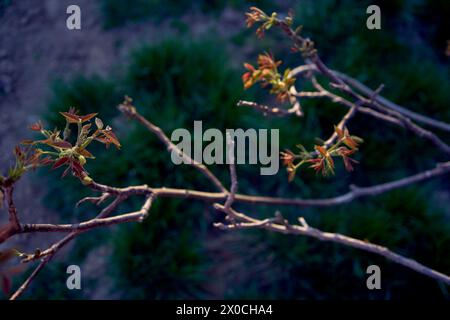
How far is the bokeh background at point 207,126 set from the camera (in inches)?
85.4

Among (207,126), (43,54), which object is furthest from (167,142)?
(43,54)

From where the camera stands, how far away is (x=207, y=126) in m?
2.48

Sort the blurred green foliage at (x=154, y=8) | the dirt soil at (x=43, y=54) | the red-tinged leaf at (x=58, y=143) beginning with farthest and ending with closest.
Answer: the blurred green foliage at (x=154, y=8) → the dirt soil at (x=43, y=54) → the red-tinged leaf at (x=58, y=143)

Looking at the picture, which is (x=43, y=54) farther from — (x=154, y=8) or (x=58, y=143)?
(x=58, y=143)

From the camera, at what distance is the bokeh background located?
2170 mm

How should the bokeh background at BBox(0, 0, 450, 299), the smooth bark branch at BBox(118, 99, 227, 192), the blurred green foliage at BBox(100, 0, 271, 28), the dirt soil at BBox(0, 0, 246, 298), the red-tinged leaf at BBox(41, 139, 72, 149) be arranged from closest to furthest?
the red-tinged leaf at BBox(41, 139, 72, 149) < the smooth bark branch at BBox(118, 99, 227, 192) < the bokeh background at BBox(0, 0, 450, 299) < the dirt soil at BBox(0, 0, 246, 298) < the blurred green foliage at BBox(100, 0, 271, 28)

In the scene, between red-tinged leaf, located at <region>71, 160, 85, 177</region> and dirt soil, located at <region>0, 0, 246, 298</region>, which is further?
dirt soil, located at <region>0, 0, 246, 298</region>

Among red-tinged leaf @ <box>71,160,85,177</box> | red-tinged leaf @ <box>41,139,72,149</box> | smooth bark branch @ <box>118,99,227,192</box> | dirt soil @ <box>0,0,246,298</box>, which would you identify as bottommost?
red-tinged leaf @ <box>71,160,85,177</box>

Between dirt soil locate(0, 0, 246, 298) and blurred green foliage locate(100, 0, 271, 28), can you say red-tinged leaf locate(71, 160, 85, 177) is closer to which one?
dirt soil locate(0, 0, 246, 298)

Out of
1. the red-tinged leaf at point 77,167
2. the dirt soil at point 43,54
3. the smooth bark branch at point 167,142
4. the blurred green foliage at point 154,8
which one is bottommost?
the red-tinged leaf at point 77,167

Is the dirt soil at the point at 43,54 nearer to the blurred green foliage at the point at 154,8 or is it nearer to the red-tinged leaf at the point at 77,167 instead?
the blurred green foliage at the point at 154,8

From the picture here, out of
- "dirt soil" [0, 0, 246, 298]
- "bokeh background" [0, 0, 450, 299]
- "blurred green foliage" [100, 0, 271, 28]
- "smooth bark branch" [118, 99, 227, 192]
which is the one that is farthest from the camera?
"blurred green foliage" [100, 0, 271, 28]

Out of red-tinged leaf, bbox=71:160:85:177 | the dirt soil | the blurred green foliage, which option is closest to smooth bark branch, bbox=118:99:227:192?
red-tinged leaf, bbox=71:160:85:177

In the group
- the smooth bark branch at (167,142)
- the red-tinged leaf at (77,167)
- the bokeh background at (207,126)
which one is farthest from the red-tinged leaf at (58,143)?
the bokeh background at (207,126)
